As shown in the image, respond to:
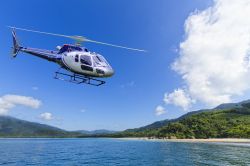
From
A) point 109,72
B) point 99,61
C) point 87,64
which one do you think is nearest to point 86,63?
point 87,64

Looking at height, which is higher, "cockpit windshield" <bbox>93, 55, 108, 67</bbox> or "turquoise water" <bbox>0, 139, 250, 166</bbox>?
"cockpit windshield" <bbox>93, 55, 108, 67</bbox>

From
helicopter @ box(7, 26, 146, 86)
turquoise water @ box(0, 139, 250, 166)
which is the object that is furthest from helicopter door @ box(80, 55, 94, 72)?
turquoise water @ box(0, 139, 250, 166)

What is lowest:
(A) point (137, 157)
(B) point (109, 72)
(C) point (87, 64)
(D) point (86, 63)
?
(A) point (137, 157)

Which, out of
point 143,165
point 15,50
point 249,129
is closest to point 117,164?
point 143,165

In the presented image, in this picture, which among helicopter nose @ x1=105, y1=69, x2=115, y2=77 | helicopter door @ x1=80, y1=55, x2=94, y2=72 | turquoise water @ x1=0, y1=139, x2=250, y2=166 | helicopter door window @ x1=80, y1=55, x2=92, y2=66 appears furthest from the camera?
turquoise water @ x1=0, y1=139, x2=250, y2=166

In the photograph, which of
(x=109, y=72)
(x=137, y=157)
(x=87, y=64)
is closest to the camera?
(x=87, y=64)

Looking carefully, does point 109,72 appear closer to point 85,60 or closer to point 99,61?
point 99,61

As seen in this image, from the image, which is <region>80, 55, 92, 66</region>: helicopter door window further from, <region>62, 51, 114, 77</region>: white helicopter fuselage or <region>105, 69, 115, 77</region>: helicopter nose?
<region>105, 69, 115, 77</region>: helicopter nose

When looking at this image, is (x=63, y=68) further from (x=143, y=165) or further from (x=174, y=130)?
(x=174, y=130)

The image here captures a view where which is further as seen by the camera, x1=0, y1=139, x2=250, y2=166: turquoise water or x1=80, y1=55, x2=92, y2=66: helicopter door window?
x1=0, y1=139, x2=250, y2=166: turquoise water

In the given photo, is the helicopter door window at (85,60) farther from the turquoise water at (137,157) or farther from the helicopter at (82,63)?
the turquoise water at (137,157)

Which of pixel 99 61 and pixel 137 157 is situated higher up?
pixel 99 61
